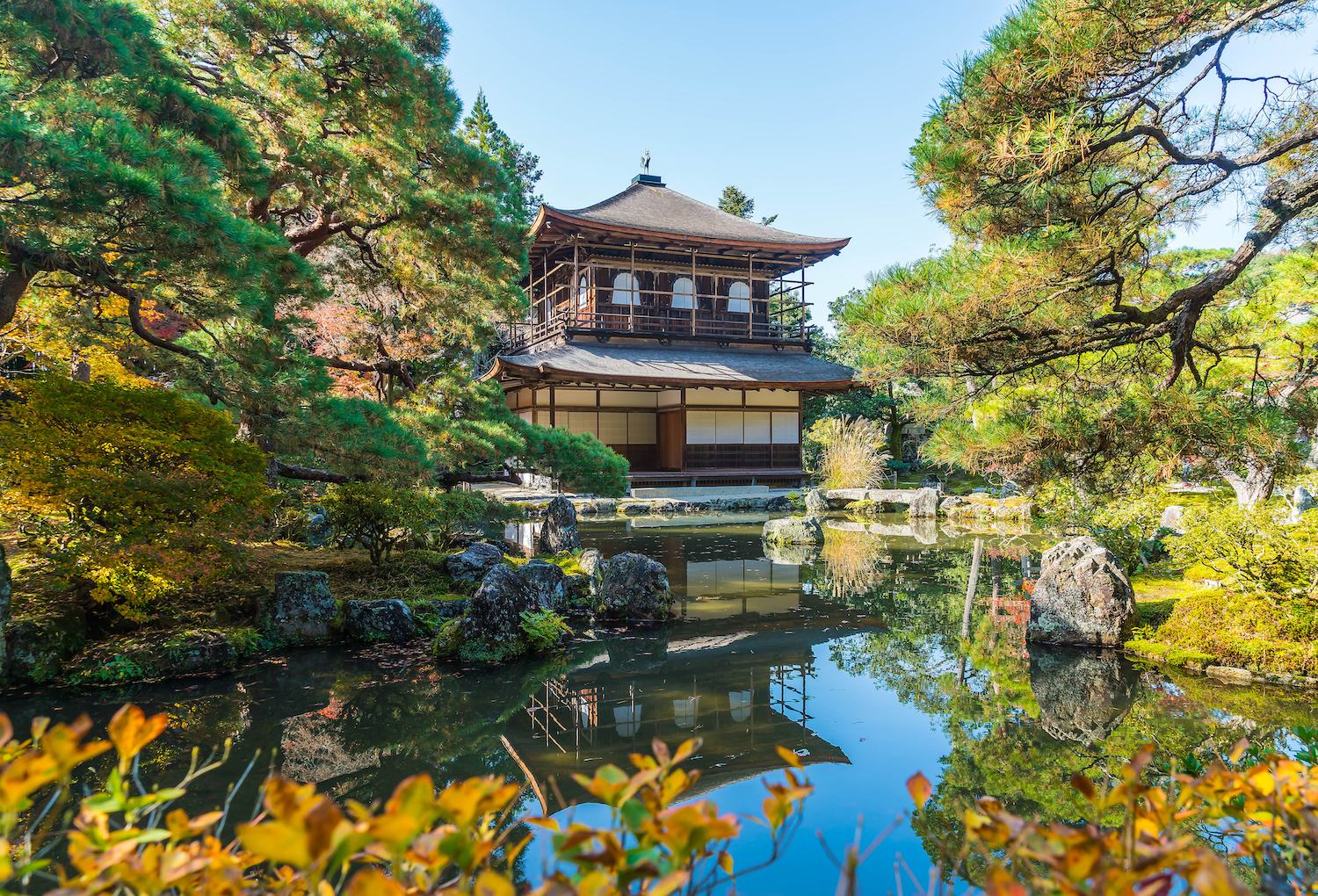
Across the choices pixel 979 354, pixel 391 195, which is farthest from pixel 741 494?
pixel 979 354

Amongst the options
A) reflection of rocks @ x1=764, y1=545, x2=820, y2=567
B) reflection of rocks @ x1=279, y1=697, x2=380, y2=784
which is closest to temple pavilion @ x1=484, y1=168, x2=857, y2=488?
reflection of rocks @ x1=764, y1=545, x2=820, y2=567

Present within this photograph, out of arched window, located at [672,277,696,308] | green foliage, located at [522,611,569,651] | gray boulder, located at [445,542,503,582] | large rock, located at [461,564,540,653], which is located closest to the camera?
large rock, located at [461,564,540,653]

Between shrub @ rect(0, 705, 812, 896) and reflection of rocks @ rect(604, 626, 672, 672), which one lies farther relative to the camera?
reflection of rocks @ rect(604, 626, 672, 672)

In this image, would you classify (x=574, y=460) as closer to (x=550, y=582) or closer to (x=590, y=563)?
(x=590, y=563)

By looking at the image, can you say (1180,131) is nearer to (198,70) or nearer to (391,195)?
(391,195)

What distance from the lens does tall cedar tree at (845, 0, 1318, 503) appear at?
120 inches

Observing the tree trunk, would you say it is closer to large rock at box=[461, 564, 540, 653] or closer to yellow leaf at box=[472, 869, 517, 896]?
large rock at box=[461, 564, 540, 653]

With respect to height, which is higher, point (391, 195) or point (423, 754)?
point (391, 195)

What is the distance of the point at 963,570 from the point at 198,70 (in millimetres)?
8700

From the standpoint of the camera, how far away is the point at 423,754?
321 cm

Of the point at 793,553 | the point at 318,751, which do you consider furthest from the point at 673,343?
the point at 318,751

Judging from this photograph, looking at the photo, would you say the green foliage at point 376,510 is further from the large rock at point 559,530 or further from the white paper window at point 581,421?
the white paper window at point 581,421

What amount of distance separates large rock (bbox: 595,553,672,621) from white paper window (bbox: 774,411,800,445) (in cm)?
1180

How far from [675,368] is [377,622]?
11.2 m
